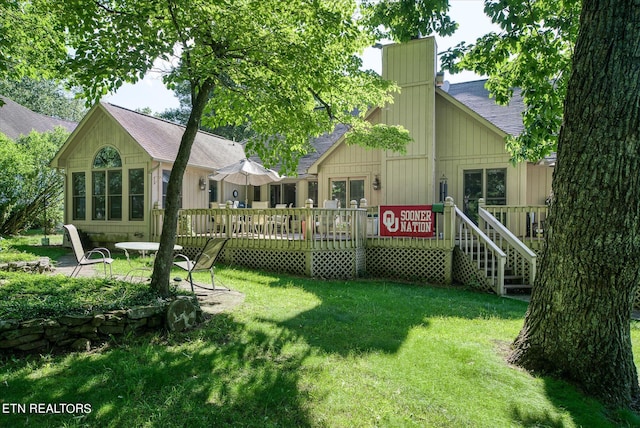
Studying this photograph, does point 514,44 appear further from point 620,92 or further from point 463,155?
point 463,155

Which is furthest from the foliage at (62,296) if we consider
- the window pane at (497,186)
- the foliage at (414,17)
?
the window pane at (497,186)

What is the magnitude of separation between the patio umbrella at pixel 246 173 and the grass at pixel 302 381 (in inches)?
281

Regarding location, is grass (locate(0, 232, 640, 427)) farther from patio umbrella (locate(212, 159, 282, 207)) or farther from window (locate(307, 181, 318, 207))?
window (locate(307, 181, 318, 207))

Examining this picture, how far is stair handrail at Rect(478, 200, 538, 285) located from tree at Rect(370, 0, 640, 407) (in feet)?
16.3

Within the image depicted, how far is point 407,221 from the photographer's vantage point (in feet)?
31.1

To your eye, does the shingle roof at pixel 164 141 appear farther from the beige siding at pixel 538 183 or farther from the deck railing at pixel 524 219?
the beige siding at pixel 538 183

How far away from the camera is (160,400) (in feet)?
10.1

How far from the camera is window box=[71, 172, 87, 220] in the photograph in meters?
13.5

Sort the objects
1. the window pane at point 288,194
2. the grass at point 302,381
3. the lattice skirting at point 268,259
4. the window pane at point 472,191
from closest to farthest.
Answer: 1. the grass at point 302,381
2. the lattice skirting at point 268,259
3. the window pane at point 472,191
4. the window pane at point 288,194

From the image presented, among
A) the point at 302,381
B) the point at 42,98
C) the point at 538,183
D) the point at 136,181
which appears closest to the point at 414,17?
the point at 302,381

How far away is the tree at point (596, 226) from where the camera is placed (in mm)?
3336

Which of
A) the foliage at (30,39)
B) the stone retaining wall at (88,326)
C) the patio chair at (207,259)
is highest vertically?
the foliage at (30,39)

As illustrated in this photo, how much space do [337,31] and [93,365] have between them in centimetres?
583

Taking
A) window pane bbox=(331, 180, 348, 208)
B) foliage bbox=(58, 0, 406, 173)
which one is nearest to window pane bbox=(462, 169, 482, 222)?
window pane bbox=(331, 180, 348, 208)
